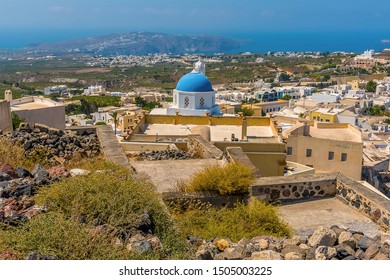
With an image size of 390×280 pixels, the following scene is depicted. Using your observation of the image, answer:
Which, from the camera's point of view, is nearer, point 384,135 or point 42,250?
point 42,250

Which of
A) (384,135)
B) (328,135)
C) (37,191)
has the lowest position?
(384,135)

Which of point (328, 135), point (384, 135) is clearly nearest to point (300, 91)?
point (384, 135)

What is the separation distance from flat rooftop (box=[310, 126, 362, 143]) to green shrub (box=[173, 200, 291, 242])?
15666mm

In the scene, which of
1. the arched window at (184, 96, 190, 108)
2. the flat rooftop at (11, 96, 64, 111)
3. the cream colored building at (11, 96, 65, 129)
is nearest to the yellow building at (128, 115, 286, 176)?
the cream colored building at (11, 96, 65, 129)

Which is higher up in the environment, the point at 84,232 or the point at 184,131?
the point at 84,232

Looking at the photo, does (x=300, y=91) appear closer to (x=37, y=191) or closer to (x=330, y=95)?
(x=330, y=95)

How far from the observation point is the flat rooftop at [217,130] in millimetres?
15078

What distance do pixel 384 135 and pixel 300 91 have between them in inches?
1167

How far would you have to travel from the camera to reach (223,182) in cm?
596

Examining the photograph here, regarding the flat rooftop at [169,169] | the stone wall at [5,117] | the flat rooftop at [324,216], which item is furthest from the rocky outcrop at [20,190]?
the stone wall at [5,117]

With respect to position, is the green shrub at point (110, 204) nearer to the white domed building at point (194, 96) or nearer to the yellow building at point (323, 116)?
the white domed building at point (194, 96)

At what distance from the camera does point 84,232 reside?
3.60 meters

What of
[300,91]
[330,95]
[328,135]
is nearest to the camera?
[328,135]

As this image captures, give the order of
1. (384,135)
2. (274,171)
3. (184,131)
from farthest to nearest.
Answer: (384,135), (184,131), (274,171)
